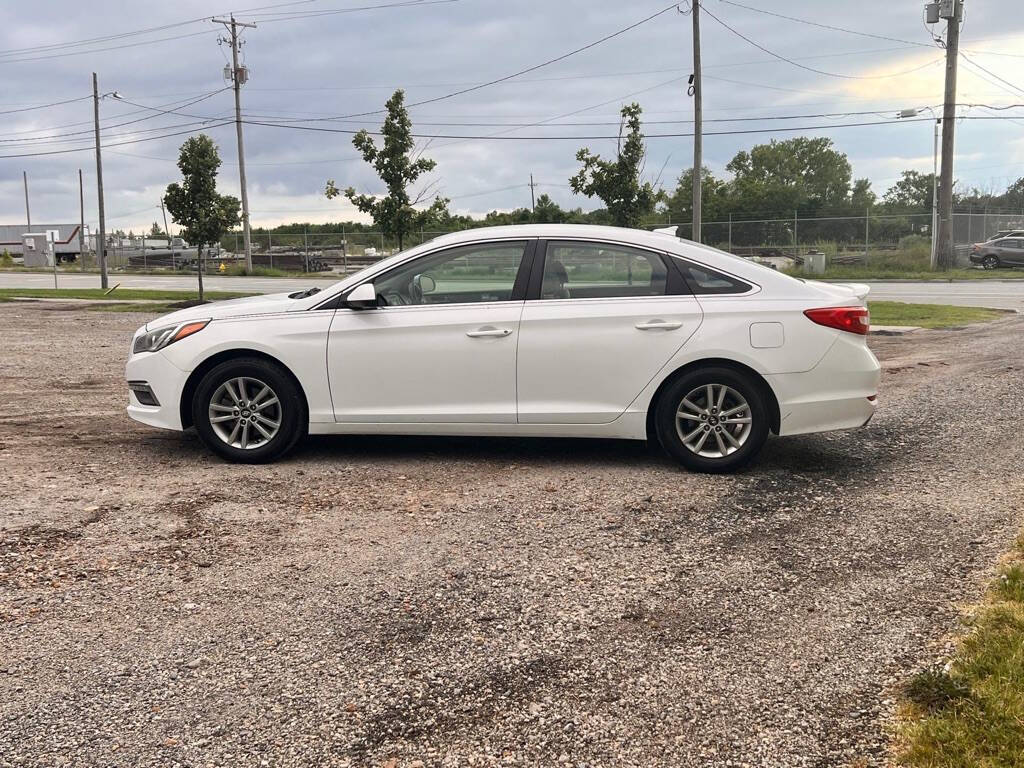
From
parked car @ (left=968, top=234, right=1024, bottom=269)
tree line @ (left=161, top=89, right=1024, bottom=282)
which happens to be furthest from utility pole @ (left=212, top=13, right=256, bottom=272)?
parked car @ (left=968, top=234, right=1024, bottom=269)

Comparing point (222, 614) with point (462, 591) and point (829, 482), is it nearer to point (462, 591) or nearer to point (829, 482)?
point (462, 591)

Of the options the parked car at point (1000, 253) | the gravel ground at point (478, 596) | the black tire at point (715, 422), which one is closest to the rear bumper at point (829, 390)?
the black tire at point (715, 422)

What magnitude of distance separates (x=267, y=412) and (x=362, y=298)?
102 centimetres

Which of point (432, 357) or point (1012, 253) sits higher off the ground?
point (1012, 253)

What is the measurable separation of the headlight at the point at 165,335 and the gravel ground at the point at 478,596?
0.80 metres

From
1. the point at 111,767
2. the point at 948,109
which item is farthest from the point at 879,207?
the point at 111,767

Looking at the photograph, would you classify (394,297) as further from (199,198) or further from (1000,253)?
(1000,253)

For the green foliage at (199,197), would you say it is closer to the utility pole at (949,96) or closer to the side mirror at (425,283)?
the side mirror at (425,283)

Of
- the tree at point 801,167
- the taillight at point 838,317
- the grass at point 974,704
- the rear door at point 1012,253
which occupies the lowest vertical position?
the grass at point 974,704

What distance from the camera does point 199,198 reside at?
2445 centimetres

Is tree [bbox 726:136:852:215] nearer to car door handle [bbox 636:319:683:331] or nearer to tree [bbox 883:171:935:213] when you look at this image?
tree [bbox 883:171:935:213]

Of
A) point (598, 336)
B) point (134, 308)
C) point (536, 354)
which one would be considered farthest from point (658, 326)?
point (134, 308)

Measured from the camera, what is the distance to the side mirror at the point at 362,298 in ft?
20.3

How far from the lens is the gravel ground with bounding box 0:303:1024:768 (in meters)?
3.01
